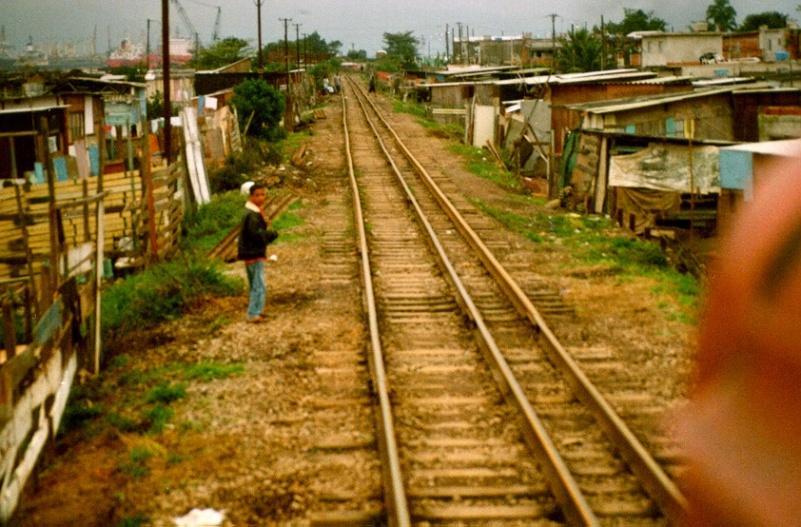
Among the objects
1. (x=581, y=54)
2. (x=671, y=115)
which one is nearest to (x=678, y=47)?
(x=581, y=54)

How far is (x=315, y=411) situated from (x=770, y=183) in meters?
6.75

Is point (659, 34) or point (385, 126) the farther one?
point (659, 34)

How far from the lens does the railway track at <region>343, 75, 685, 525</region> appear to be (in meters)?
6.11

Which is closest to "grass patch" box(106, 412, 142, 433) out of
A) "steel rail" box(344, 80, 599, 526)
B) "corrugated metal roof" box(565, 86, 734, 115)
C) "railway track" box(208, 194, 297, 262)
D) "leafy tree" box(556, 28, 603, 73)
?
"steel rail" box(344, 80, 599, 526)

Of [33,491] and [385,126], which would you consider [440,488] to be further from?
[385,126]

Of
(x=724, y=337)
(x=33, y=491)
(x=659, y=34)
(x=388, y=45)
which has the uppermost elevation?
(x=388, y=45)

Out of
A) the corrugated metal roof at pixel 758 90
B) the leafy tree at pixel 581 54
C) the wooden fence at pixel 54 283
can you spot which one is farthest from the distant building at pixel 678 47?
the wooden fence at pixel 54 283

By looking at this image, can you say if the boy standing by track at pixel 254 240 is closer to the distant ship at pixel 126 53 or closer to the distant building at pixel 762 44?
the distant building at pixel 762 44

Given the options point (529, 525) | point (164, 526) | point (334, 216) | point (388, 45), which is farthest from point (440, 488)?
point (388, 45)

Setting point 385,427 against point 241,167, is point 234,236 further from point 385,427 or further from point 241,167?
point 241,167

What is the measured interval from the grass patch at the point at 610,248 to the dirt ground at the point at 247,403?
0.29 m

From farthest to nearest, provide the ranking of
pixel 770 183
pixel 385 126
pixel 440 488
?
pixel 385 126 → pixel 440 488 → pixel 770 183

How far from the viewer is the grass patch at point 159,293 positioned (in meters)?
11.2

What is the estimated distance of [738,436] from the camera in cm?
167
